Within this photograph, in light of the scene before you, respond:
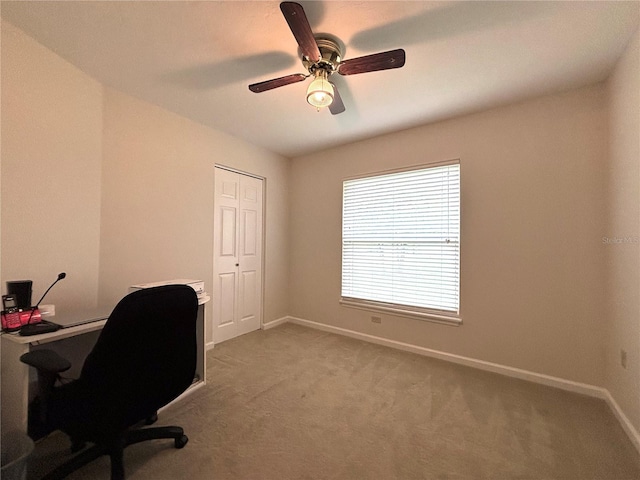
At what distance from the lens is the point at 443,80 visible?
2199 millimetres

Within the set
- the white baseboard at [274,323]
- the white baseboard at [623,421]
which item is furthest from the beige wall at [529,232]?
the white baseboard at [274,323]

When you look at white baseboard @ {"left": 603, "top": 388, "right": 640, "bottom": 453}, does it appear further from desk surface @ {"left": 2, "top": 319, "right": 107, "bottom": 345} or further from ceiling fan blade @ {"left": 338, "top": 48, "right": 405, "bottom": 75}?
desk surface @ {"left": 2, "top": 319, "right": 107, "bottom": 345}

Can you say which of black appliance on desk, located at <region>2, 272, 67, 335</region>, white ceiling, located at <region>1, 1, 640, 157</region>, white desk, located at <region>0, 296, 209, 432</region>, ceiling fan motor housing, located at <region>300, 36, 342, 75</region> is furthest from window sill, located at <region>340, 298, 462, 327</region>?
black appliance on desk, located at <region>2, 272, 67, 335</region>

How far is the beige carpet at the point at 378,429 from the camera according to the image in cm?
147

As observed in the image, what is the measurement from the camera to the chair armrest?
1.13 metres

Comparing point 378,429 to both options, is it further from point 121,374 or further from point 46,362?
point 46,362

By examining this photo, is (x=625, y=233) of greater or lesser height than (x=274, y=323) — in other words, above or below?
above

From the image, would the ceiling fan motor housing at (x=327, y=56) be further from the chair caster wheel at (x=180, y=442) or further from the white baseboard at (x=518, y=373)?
the white baseboard at (x=518, y=373)

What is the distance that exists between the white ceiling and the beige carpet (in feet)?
8.63

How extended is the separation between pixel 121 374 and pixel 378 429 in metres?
1.59

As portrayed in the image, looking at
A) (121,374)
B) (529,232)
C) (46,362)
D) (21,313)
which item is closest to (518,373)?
(529,232)

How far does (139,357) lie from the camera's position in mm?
1221

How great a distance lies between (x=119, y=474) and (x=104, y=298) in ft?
4.98

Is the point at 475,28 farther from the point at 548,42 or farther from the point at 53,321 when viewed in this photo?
the point at 53,321
